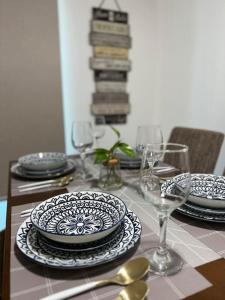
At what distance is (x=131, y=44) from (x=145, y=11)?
0.36 meters

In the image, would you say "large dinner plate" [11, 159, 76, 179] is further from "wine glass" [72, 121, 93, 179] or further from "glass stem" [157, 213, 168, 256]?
"glass stem" [157, 213, 168, 256]

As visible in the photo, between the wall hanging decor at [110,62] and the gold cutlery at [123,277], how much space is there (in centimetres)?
196

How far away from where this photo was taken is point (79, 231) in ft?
1.89

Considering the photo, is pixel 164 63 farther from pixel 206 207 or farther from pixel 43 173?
pixel 206 207

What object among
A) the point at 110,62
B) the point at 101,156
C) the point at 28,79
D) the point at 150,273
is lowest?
the point at 150,273

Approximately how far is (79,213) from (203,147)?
0.94 meters

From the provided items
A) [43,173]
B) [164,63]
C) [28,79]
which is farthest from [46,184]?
[164,63]

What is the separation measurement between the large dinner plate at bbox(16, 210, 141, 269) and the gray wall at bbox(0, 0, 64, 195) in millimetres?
1526

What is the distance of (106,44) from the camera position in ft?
7.34

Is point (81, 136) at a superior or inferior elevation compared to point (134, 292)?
superior

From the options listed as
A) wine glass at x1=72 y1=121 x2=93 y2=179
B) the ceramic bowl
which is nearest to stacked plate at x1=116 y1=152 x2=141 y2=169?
wine glass at x1=72 y1=121 x2=93 y2=179

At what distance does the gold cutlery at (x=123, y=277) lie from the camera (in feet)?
1.31

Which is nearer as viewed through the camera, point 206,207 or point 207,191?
point 206,207

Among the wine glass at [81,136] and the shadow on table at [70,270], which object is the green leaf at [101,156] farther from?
the shadow on table at [70,270]
